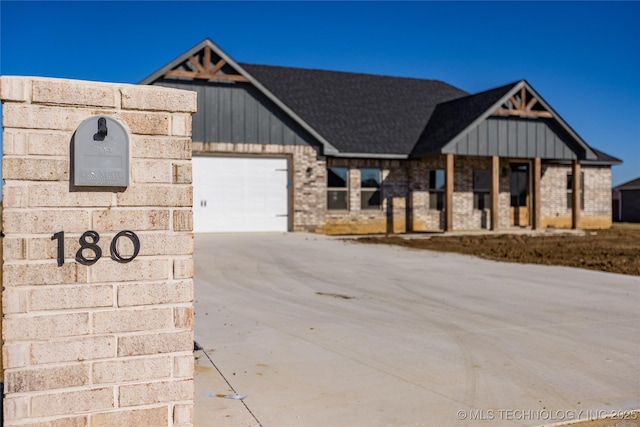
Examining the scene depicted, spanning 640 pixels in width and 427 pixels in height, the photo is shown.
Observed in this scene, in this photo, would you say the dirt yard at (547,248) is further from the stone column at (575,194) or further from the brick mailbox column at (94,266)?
the brick mailbox column at (94,266)

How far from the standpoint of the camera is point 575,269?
12.7 meters

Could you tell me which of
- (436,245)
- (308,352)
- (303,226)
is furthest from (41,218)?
(303,226)

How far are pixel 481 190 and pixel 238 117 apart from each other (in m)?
10.8

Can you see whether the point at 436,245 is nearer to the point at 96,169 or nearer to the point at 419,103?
the point at 419,103

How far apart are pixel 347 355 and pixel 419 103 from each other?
2332cm

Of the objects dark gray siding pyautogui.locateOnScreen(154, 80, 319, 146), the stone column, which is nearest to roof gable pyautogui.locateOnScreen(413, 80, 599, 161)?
the stone column

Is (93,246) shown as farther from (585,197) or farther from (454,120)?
(585,197)

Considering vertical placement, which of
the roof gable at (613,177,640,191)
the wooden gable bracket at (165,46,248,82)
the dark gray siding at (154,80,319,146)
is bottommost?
the roof gable at (613,177,640,191)

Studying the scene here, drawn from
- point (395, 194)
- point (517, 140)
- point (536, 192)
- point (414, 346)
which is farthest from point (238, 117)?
point (414, 346)

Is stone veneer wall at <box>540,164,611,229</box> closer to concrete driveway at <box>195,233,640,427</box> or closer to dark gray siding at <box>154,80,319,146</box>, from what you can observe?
dark gray siding at <box>154,80,319,146</box>

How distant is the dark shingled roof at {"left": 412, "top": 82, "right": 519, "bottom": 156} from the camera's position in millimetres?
22188

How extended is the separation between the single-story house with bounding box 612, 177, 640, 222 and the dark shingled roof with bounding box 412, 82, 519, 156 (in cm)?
2073

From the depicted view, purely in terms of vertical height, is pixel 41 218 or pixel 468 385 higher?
pixel 41 218

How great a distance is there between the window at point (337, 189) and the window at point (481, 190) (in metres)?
5.82
